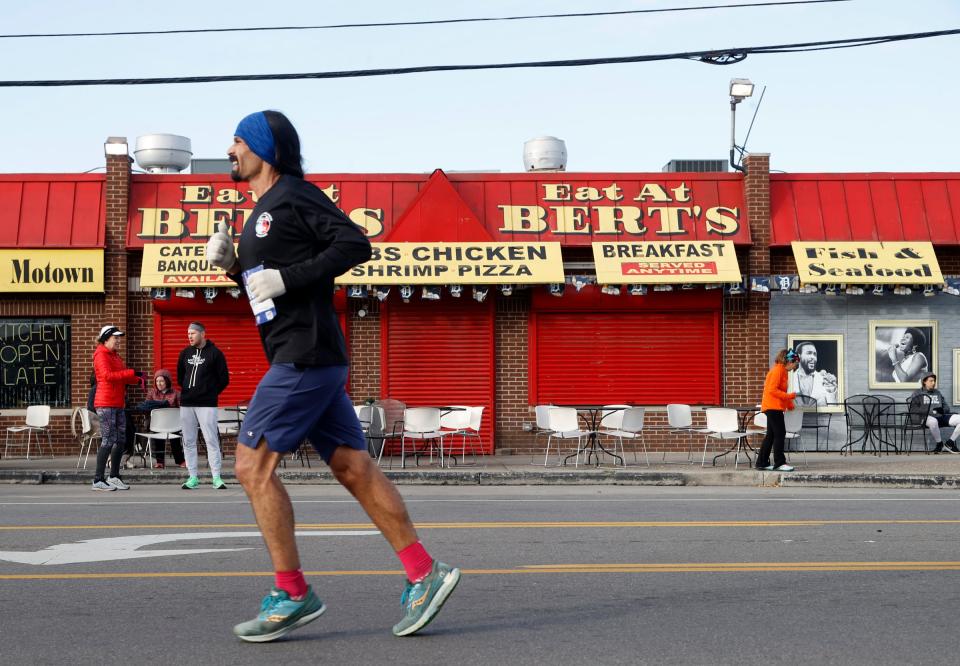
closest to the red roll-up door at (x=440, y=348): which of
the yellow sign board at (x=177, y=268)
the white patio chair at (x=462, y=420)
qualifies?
the white patio chair at (x=462, y=420)

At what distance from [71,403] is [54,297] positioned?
1.82 m

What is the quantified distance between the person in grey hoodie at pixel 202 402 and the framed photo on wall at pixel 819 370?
1047 centimetres

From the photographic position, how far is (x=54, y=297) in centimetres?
2005

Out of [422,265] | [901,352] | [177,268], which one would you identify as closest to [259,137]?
[422,265]

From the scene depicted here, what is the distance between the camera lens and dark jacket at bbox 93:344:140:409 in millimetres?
13453

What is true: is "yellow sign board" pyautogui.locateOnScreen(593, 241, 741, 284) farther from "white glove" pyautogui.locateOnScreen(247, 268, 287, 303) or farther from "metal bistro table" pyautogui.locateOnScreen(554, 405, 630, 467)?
"white glove" pyautogui.locateOnScreen(247, 268, 287, 303)

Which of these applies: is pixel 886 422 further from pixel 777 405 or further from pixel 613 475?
pixel 613 475

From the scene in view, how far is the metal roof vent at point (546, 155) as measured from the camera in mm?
22328

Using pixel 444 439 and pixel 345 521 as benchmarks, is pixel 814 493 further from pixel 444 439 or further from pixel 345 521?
pixel 444 439

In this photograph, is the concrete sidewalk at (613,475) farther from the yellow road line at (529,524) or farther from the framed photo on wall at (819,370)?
the yellow road line at (529,524)

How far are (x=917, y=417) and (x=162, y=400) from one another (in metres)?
→ 12.5

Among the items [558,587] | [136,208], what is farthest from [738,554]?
[136,208]

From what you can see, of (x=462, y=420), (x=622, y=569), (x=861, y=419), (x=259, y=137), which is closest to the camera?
(x=259, y=137)

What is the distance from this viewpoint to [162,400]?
18594 mm
